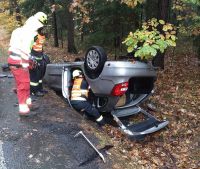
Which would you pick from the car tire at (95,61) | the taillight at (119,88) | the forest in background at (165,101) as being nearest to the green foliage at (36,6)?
the forest in background at (165,101)

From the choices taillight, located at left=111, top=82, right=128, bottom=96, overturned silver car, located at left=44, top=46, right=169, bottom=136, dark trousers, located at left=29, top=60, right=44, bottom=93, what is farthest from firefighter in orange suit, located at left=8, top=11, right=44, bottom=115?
taillight, located at left=111, top=82, right=128, bottom=96

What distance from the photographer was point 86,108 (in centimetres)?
761

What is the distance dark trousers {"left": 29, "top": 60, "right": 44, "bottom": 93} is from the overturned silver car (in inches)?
29.1

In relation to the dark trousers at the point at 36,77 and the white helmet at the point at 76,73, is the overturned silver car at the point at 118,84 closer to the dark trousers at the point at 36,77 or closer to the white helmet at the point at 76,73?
the white helmet at the point at 76,73

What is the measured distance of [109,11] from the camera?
642 inches

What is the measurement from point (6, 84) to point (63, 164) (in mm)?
5089

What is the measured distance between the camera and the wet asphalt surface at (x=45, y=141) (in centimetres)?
570

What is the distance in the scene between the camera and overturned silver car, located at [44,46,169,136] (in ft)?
23.3

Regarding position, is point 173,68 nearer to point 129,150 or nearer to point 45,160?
point 129,150

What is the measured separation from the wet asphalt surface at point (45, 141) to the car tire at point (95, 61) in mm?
1085

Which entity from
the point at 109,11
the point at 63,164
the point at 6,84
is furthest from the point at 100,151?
the point at 109,11

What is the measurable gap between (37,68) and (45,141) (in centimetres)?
309

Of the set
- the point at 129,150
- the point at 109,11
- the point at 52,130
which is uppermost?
the point at 109,11

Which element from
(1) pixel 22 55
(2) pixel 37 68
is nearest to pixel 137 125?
(1) pixel 22 55
